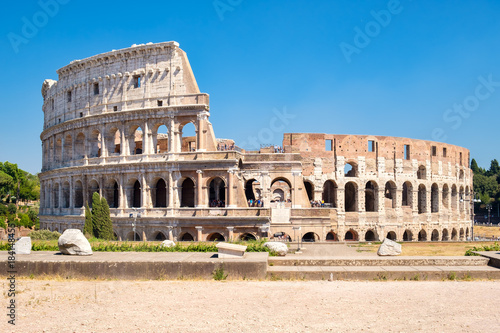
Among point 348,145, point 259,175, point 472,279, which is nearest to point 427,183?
point 348,145

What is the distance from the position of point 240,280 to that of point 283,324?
3.93 metres

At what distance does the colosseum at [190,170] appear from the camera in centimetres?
3412

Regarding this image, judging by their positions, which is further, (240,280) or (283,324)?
(240,280)

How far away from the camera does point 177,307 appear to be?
32.0 feet

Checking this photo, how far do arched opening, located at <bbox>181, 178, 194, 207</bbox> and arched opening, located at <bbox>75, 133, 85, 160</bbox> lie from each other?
414 inches

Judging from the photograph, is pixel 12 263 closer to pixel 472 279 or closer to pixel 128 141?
pixel 472 279

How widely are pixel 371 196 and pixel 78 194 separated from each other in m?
27.1

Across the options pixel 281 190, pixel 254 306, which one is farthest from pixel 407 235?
pixel 254 306

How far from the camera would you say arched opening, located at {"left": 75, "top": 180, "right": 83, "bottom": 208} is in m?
40.4

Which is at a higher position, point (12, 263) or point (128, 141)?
point (128, 141)

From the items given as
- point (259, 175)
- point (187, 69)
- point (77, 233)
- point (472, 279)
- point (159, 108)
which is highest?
point (187, 69)

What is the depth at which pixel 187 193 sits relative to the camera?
37.2m

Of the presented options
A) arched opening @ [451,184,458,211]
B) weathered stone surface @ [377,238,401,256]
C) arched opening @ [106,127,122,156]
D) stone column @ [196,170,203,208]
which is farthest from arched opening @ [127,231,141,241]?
arched opening @ [451,184,458,211]

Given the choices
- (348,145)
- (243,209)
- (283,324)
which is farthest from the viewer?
(348,145)
